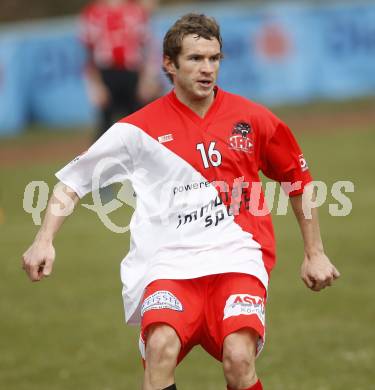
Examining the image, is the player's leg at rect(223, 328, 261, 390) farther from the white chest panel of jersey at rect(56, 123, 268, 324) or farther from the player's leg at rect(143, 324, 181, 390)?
the white chest panel of jersey at rect(56, 123, 268, 324)

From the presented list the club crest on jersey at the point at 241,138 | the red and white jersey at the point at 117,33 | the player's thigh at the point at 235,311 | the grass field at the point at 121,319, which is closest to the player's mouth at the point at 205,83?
the club crest on jersey at the point at 241,138

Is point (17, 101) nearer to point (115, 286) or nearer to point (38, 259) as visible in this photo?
point (115, 286)

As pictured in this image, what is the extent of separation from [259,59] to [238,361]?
55.1 feet

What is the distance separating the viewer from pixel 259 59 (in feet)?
71.6

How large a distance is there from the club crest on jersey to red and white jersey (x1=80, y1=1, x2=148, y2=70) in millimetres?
9099

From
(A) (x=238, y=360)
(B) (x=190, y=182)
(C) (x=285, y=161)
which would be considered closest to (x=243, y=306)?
(A) (x=238, y=360)

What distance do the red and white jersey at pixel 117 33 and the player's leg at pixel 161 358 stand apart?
9.66m

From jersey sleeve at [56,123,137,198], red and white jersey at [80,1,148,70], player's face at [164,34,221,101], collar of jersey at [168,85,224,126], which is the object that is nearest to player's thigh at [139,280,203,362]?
jersey sleeve at [56,123,137,198]

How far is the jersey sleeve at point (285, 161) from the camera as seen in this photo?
19.6 feet

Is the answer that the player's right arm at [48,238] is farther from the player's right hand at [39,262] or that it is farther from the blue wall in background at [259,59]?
the blue wall in background at [259,59]

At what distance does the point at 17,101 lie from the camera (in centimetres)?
2142

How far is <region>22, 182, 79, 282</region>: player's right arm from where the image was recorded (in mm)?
5520

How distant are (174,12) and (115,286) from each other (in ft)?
41.5

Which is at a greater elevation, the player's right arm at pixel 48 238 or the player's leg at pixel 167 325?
the player's right arm at pixel 48 238
